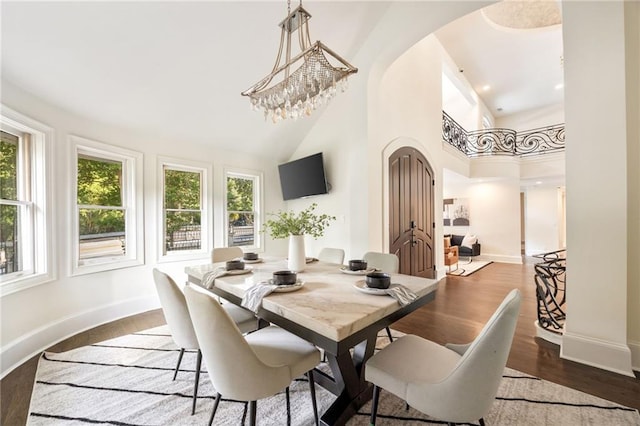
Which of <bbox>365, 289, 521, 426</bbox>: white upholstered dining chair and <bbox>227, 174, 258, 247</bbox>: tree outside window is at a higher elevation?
<bbox>227, 174, 258, 247</bbox>: tree outside window

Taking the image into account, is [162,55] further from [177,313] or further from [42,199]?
[177,313]

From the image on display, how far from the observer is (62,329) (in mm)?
2586

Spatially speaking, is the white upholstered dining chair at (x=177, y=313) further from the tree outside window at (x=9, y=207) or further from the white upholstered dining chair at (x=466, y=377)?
the tree outside window at (x=9, y=207)

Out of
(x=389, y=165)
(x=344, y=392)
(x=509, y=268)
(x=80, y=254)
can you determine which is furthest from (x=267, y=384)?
(x=509, y=268)

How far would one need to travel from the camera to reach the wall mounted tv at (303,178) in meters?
3.97

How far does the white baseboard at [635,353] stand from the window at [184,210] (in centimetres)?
455

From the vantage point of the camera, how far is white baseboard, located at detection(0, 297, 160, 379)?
2.10 meters

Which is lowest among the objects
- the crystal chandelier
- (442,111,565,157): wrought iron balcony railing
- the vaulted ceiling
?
the crystal chandelier

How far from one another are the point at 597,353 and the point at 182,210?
462cm

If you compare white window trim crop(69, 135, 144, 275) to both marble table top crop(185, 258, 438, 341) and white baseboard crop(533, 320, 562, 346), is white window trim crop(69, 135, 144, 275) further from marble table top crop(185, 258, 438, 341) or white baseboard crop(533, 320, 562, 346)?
white baseboard crop(533, 320, 562, 346)

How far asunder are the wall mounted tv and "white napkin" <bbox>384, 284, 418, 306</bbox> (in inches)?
103

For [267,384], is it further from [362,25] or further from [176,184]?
[362,25]

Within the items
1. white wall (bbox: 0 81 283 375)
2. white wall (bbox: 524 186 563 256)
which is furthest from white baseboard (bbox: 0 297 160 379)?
white wall (bbox: 524 186 563 256)

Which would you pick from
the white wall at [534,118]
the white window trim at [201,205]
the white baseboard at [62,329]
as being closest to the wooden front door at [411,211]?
the white window trim at [201,205]
